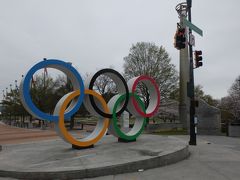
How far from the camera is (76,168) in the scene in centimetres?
862

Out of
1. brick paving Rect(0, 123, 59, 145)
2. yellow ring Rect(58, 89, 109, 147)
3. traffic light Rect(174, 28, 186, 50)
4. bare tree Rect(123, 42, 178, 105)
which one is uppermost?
bare tree Rect(123, 42, 178, 105)

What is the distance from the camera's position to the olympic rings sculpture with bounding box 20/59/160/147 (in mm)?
11349

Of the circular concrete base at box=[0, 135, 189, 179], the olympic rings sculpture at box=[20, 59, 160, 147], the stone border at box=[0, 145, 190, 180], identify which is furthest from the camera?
the olympic rings sculpture at box=[20, 59, 160, 147]

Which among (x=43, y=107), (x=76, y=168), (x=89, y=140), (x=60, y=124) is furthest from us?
(x=43, y=107)

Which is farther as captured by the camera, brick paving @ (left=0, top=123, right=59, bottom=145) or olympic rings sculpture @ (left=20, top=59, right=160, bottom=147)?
brick paving @ (left=0, top=123, right=59, bottom=145)

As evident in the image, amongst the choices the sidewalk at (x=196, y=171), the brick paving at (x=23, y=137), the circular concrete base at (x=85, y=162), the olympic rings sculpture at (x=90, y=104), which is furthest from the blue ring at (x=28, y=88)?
the brick paving at (x=23, y=137)

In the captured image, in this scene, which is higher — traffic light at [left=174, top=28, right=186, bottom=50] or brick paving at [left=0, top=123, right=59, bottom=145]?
traffic light at [left=174, top=28, right=186, bottom=50]

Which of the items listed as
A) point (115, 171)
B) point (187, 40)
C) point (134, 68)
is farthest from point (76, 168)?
point (134, 68)

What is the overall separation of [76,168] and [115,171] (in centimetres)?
122

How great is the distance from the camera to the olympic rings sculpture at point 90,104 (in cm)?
1135

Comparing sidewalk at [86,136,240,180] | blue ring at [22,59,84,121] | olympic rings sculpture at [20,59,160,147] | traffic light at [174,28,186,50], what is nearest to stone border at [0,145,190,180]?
sidewalk at [86,136,240,180]

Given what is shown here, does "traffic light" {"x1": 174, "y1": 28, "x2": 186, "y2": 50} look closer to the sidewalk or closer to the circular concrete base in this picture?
the circular concrete base

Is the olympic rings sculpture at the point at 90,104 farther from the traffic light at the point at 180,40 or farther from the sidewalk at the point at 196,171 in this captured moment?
the sidewalk at the point at 196,171

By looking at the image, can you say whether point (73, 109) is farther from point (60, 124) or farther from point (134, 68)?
point (134, 68)
